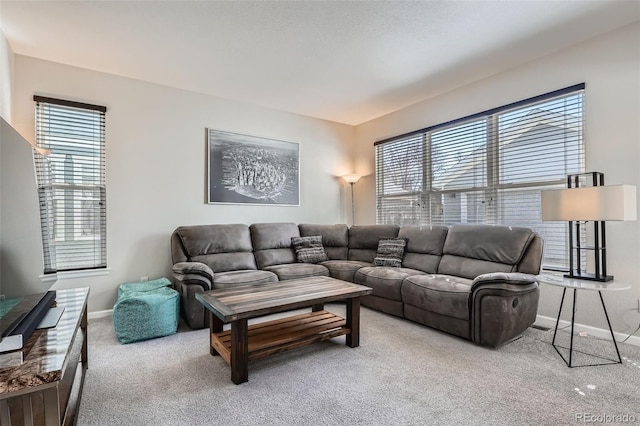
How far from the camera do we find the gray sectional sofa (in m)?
2.54

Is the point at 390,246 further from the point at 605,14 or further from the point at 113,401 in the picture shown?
the point at 113,401

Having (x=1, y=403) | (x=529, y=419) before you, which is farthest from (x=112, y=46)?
(x=529, y=419)

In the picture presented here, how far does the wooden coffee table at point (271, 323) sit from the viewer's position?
2039mm

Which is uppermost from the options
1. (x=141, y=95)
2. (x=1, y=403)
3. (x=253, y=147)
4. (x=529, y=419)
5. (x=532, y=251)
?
(x=141, y=95)

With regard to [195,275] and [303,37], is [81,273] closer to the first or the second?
[195,275]

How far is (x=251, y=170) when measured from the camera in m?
4.43

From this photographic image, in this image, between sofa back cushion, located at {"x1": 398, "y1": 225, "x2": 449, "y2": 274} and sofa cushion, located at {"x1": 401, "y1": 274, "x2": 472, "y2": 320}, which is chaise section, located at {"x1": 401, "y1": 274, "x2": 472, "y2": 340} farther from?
sofa back cushion, located at {"x1": 398, "y1": 225, "x2": 449, "y2": 274}

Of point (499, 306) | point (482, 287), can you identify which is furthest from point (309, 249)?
point (499, 306)

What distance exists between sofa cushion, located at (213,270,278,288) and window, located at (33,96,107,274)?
137 centimetres

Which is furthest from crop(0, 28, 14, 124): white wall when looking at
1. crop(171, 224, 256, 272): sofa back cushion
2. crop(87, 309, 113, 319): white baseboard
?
crop(87, 309, 113, 319): white baseboard

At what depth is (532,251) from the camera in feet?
9.44

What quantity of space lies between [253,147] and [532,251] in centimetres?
358

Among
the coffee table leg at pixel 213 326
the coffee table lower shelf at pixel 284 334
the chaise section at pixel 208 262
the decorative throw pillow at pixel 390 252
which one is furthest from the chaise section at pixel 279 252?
the coffee table leg at pixel 213 326

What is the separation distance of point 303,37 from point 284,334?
2565 mm
